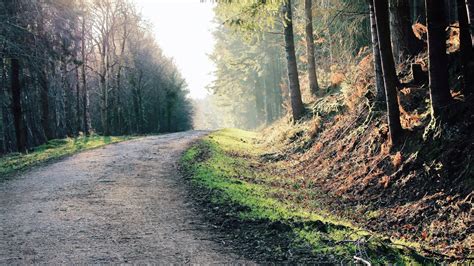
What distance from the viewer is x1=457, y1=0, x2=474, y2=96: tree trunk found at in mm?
7902

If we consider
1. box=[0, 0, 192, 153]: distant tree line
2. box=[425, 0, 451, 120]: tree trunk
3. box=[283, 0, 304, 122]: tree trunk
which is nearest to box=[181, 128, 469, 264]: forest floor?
box=[425, 0, 451, 120]: tree trunk

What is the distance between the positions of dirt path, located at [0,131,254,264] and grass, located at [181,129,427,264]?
838mm

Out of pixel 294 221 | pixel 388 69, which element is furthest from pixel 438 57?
pixel 294 221

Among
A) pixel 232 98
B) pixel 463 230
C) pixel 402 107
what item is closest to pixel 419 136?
pixel 402 107

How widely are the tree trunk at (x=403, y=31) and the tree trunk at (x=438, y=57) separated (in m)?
3.82

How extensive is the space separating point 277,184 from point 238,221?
4.40 metres

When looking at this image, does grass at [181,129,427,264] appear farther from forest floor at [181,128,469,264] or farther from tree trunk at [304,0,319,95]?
tree trunk at [304,0,319,95]

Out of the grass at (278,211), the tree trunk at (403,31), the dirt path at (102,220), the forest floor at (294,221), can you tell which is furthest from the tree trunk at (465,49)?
the dirt path at (102,220)

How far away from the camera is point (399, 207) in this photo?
7211 mm

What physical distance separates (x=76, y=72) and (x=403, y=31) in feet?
88.5

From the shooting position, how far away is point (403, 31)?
11.6 meters

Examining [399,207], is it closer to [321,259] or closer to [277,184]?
[321,259]

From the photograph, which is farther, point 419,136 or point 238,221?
point 419,136

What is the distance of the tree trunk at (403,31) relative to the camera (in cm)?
Answer: 1144
